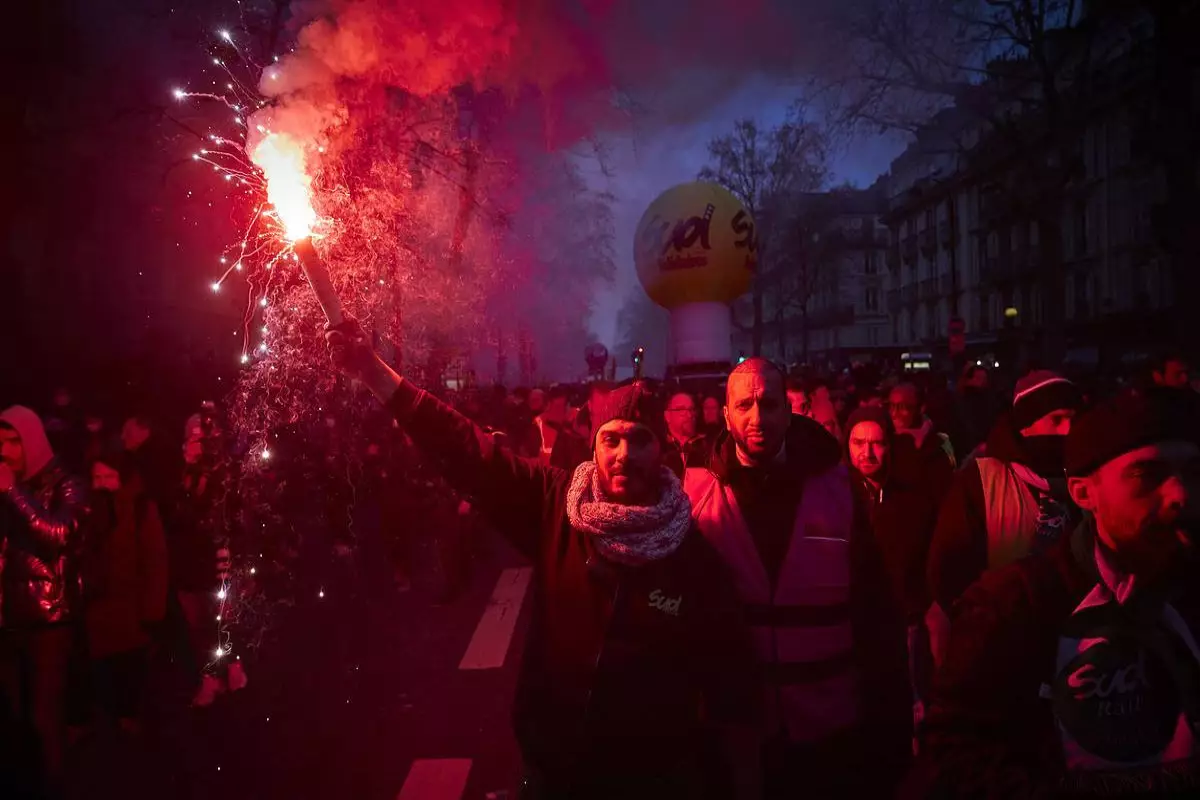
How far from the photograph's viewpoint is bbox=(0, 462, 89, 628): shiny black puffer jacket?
13.9 feet

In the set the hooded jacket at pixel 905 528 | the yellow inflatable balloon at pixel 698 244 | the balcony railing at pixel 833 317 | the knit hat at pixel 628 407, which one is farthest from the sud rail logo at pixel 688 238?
the balcony railing at pixel 833 317

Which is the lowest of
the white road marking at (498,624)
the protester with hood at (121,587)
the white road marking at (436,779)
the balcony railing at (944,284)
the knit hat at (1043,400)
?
the white road marking at (498,624)

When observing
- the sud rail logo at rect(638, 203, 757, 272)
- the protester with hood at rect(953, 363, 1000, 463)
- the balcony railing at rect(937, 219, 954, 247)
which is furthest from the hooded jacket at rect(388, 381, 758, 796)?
the balcony railing at rect(937, 219, 954, 247)

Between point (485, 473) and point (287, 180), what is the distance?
66.4 inches

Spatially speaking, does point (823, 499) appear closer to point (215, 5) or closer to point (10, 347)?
point (215, 5)

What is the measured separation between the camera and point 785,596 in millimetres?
2766

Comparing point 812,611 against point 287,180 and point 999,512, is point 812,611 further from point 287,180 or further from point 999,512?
point 287,180

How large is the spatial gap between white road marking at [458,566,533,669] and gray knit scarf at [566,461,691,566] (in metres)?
4.28

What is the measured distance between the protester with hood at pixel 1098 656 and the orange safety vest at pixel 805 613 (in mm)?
871

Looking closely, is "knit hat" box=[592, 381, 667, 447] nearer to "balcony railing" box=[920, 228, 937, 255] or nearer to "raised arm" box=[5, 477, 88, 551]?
"raised arm" box=[5, 477, 88, 551]

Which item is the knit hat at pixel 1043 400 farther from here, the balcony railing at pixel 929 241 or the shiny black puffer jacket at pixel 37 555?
the balcony railing at pixel 929 241

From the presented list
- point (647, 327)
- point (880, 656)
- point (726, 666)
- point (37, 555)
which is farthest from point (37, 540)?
point (647, 327)

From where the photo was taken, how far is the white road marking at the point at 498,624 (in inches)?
266

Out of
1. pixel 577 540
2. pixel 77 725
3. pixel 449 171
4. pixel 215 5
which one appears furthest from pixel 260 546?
pixel 215 5
